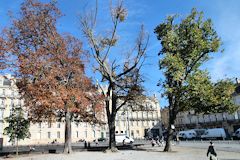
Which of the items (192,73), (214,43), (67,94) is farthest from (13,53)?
(214,43)

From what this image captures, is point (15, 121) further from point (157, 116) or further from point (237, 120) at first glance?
point (157, 116)

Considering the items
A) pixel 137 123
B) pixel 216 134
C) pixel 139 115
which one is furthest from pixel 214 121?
pixel 137 123

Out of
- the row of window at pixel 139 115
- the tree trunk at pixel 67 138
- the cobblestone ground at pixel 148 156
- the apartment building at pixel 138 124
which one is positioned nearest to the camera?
the cobblestone ground at pixel 148 156

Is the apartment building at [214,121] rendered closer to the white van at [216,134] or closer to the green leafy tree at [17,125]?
the white van at [216,134]

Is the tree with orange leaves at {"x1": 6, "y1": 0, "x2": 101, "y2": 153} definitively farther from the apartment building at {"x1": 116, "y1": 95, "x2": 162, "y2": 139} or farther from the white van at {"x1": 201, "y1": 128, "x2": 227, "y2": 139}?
the apartment building at {"x1": 116, "y1": 95, "x2": 162, "y2": 139}

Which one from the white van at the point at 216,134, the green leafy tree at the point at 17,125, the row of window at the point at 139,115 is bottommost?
the white van at the point at 216,134

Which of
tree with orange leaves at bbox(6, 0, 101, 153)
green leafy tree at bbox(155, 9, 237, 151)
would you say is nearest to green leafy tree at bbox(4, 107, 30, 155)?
tree with orange leaves at bbox(6, 0, 101, 153)

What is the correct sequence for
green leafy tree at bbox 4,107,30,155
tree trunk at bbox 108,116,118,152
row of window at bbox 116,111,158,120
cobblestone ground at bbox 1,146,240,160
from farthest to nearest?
row of window at bbox 116,111,158,120 < green leafy tree at bbox 4,107,30,155 < tree trunk at bbox 108,116,118,152 < cobblestone ground at bbox 1,146,240,160

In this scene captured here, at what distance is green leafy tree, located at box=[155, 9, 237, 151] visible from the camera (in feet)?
83.8

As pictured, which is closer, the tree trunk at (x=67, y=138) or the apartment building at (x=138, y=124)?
the tree trunk at (x=67, y=138)

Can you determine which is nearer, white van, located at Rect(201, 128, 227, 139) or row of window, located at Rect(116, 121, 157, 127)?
white van, located at Rect(201, 128, 227, 139)

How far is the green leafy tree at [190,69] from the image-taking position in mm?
25533

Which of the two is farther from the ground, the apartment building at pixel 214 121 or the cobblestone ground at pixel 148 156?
the apartment building at pixel 214 121

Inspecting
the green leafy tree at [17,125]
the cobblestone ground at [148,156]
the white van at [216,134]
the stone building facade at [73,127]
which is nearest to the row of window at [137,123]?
the stone building facade at [73,127]
